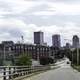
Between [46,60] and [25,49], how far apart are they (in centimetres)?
2319

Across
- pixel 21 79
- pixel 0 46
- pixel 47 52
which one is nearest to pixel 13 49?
pixel 0 46

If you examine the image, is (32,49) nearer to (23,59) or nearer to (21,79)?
(23,59)

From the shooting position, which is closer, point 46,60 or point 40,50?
point 46,60

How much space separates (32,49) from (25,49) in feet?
17.5

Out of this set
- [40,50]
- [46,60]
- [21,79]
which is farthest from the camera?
[40,50]

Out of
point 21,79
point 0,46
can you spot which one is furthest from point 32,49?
point 21,79

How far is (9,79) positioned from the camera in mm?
23172

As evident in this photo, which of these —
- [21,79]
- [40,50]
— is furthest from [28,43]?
[21,79]

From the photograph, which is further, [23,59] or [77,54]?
[77,54]

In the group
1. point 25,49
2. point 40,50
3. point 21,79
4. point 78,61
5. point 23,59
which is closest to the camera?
point 21,79

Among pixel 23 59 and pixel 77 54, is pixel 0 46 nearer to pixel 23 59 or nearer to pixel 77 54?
pixel 77 54

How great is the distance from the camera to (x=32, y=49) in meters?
177

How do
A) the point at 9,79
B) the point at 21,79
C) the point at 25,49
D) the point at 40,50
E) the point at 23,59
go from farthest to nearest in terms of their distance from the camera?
the point at 40,50, the point at 25,49, the point at 23,59, the point at 21,79, the point at 9,79

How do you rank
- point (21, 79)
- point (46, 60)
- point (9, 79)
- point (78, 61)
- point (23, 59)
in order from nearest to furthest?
point (9, 79), point (21, 79), point (23, 59), point (78, 61), point (46, 60)
